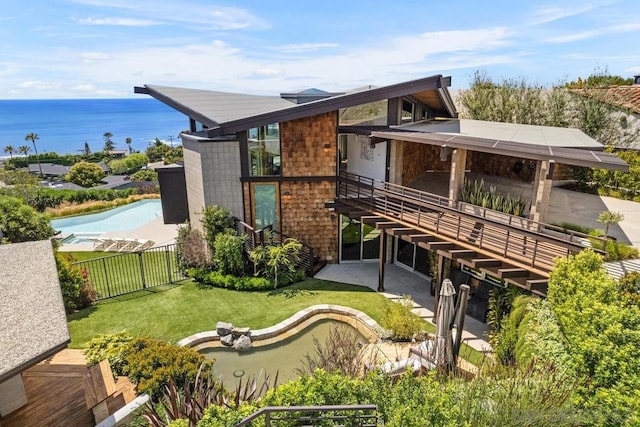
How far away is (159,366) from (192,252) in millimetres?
8056

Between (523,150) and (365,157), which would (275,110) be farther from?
(523,150)

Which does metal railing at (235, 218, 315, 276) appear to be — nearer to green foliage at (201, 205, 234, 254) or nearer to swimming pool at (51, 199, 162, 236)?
green foliage at (201, 205, 234, 254)

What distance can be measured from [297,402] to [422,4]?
17.7 m

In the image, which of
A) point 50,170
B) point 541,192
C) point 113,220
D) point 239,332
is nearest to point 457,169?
point 541,192

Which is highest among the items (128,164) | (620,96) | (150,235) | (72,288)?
(620,96)

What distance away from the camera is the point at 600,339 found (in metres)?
6.38

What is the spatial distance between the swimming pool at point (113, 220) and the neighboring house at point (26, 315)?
1689 centimetres

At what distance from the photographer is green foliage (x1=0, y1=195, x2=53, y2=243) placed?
1387 cm

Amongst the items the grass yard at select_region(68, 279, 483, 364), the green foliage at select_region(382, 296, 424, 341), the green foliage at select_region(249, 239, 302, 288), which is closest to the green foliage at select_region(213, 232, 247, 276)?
the green foliage at select_region(249, 239, 302, 288)

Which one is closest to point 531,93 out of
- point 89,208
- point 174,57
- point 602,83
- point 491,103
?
point 491,103

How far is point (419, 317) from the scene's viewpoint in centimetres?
1234

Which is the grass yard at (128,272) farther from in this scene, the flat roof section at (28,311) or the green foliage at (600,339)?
the green foliage at (600,339)

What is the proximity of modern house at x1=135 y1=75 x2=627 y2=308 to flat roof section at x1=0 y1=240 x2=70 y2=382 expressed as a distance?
776 cm

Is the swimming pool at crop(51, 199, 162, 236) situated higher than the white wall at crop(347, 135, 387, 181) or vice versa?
the white wall at crop(347, 135, 387, 181)
